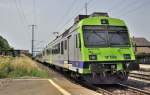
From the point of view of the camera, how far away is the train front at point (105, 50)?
16969 mm

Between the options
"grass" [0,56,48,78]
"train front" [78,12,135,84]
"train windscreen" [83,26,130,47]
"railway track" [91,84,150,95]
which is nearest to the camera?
"railway track" [91,84,150,95]

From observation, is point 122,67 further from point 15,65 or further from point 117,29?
Answer: point 15,65

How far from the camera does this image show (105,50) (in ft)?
57.0

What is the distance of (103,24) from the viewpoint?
1819 cm

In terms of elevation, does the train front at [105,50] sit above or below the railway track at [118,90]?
above

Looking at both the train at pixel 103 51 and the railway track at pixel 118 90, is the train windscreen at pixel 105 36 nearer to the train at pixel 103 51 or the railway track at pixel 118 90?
the train at pixel 103 51

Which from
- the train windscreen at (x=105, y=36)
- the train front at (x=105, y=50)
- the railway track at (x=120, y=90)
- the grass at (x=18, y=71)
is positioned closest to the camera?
the railway track at (x=120, y=90)

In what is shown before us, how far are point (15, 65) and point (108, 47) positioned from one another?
12.1 meters

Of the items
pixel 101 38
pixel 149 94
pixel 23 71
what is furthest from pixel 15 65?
pixel 149 94

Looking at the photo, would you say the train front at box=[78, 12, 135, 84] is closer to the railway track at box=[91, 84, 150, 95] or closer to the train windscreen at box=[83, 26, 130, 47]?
the train windscreen at box=[83, 26, 130, 47]

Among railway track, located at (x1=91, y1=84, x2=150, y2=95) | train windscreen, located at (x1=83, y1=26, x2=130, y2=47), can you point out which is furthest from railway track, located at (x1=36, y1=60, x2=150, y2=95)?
train windscreen, located at (x1=83, y1=26, x2=130, y2=47)

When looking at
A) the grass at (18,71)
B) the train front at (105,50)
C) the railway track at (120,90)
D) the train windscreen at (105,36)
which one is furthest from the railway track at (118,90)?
the grass at (18,71)

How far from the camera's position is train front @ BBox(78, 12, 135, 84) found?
55.7 ft

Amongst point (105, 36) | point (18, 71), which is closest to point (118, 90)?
point (105, 36)
